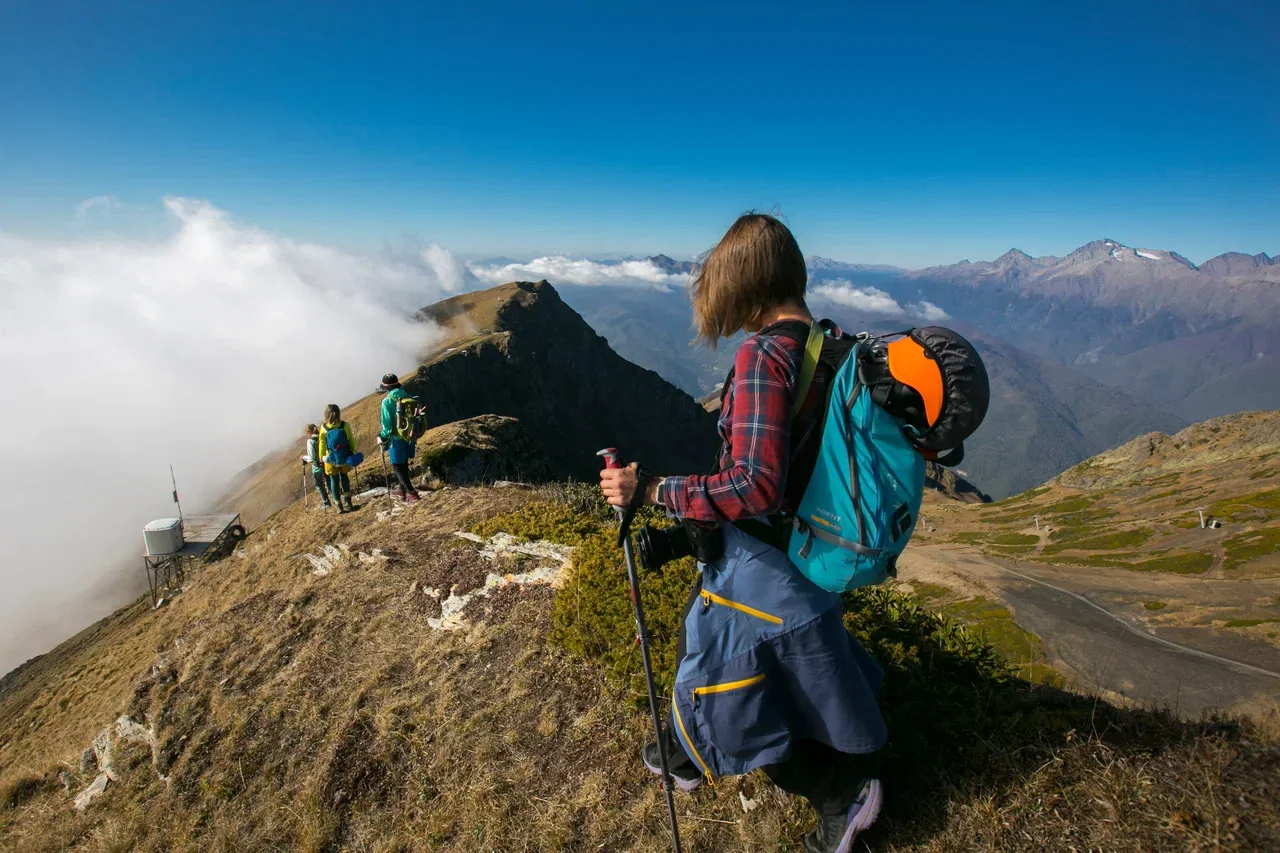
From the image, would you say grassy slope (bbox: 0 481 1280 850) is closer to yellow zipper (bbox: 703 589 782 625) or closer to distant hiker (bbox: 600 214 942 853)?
distant hiker (bbox: 600 214 942 853)

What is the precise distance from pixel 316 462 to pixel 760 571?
60.3 feet

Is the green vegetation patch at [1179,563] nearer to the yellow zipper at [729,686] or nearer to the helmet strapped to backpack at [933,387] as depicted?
the yellow zipper at [729,686]

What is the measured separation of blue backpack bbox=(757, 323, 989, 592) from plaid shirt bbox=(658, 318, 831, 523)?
3.1 inches

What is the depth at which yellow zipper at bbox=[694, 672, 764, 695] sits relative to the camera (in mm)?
3342

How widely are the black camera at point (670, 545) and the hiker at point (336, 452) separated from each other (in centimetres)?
1566

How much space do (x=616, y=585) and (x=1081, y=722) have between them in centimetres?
492

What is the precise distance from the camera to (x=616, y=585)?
25.3ft

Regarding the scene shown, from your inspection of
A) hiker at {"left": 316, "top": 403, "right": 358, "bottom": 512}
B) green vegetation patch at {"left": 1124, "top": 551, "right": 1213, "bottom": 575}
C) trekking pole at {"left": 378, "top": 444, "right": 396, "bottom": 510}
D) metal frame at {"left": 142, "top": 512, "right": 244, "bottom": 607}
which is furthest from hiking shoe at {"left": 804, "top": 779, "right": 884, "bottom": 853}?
green vegetation patch at {"left": 1124, "top": 551, "right": 1213, "bottom": 575}

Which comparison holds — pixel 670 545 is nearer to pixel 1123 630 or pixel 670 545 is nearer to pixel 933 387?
pixel 933 387

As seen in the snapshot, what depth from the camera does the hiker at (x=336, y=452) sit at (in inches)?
685

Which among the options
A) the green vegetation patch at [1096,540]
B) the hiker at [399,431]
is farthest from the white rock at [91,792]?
the green vegetation patch at [1096,540]

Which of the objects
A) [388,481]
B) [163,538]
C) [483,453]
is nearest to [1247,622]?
[483,453]

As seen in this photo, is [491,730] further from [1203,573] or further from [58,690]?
[1203,573]

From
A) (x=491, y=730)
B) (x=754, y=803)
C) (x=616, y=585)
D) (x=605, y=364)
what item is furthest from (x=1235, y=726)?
(x=605, y=364)
